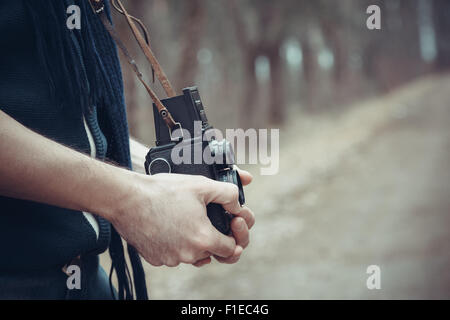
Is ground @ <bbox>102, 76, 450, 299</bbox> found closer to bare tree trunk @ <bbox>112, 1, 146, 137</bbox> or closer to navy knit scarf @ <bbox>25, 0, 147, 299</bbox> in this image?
bare tree trunk @ <bbox>112, 1, 146, 137</bbox>

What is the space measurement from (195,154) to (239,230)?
0.74 ft

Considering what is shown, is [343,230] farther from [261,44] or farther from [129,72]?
[261,44]

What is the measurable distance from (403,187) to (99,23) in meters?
6.57

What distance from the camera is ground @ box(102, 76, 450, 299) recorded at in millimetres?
4082

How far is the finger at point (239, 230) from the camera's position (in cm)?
114

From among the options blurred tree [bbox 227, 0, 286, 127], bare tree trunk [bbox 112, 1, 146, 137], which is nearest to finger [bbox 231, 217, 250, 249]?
bare tree trunk [bbox 112, 1, 146, 137]

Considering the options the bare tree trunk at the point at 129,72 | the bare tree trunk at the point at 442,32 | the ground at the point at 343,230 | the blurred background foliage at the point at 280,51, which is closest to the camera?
the ground at the point at 343,230

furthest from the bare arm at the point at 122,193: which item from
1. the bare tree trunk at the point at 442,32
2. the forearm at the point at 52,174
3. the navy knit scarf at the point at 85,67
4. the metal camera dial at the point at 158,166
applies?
the bare tree trunk at the point at 442,32

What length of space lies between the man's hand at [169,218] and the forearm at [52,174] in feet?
0.13

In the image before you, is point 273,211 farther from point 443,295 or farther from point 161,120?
point 161,120

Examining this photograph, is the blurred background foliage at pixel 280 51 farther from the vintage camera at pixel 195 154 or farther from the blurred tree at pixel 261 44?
the vintage camera at pixel 195 154

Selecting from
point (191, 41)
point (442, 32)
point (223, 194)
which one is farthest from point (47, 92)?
point (442, 32)

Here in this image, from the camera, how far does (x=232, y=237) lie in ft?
3.78
